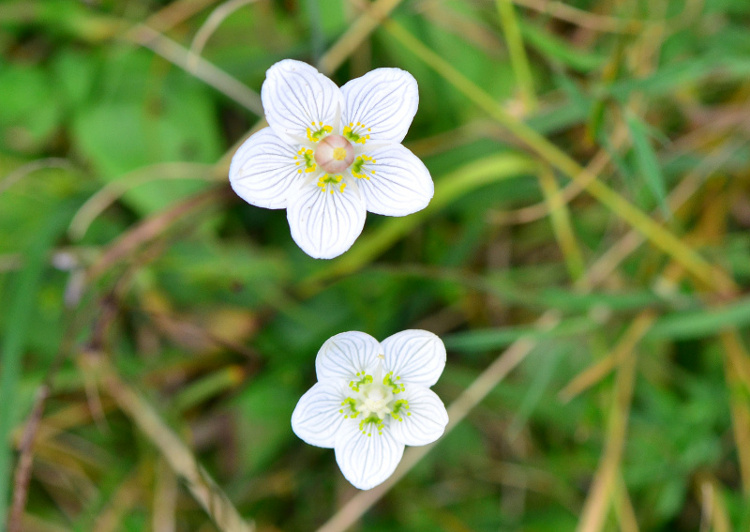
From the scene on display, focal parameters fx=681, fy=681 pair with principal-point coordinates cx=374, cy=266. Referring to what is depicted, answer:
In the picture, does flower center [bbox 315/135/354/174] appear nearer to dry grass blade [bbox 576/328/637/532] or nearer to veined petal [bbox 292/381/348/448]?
veined petal [bbox 292/381/348/448]

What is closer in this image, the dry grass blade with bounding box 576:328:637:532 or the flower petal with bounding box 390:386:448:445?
the flower petal with bounding box 390:386:448:445

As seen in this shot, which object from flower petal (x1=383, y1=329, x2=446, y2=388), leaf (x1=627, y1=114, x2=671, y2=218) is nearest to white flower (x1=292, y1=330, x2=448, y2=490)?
flower petal (x1=383, y1=329, x2=446, y2=388)

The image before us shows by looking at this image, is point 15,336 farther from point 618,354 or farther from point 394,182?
point 618,354

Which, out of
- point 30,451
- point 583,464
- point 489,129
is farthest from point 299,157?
point 583,464

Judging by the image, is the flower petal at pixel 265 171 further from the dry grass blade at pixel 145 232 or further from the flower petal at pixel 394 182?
the dry grass blade at pixel 145 232

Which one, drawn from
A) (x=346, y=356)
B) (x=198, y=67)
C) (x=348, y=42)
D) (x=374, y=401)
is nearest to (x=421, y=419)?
(x=374, y=401)

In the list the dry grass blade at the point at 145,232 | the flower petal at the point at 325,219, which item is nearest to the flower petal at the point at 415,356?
the flower petal at the point at 325,219

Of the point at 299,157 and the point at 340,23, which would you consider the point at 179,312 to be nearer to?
the point at 299,157
